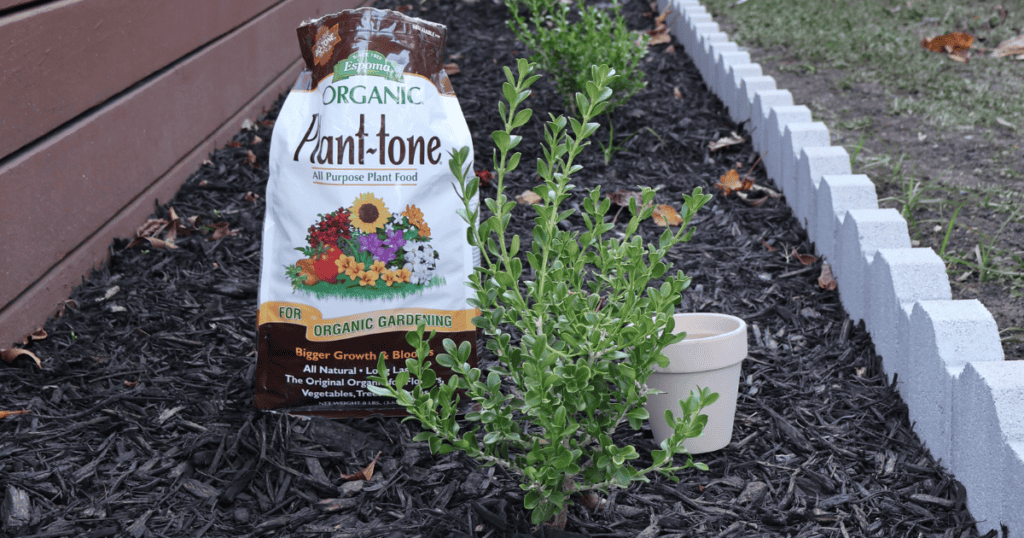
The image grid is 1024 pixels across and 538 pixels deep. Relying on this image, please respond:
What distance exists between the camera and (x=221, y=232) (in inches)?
96.0

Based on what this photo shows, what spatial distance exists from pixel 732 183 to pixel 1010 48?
7.00ft

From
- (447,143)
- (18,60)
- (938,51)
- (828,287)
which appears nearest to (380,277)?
(447,143)

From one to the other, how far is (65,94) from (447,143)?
111cm

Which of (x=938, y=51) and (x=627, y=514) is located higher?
(x=938, y=51)

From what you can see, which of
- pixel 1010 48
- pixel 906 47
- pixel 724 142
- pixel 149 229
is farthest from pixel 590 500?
pixel 1010 48

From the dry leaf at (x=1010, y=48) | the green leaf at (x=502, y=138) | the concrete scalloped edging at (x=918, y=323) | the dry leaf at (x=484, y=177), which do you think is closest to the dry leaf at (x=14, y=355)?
the green leaf at (x=502, y=138)

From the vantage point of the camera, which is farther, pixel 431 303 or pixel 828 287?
pixel 828 287

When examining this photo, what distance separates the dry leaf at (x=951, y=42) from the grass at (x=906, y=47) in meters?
0.05

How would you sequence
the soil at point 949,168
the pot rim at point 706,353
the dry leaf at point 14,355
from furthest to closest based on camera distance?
the soil at point 949,168 → the dry leaf at point 14,355 → the pot rim at point 706,353

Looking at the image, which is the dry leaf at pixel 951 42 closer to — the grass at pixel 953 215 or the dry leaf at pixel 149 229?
the grass at pixel 953 215

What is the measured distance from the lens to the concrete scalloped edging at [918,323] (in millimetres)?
1306

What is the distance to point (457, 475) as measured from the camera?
1.56 meters

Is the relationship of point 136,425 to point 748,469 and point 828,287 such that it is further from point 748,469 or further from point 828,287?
point 828,287

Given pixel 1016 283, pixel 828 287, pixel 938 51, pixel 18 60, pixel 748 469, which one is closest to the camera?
pixel 748 469
